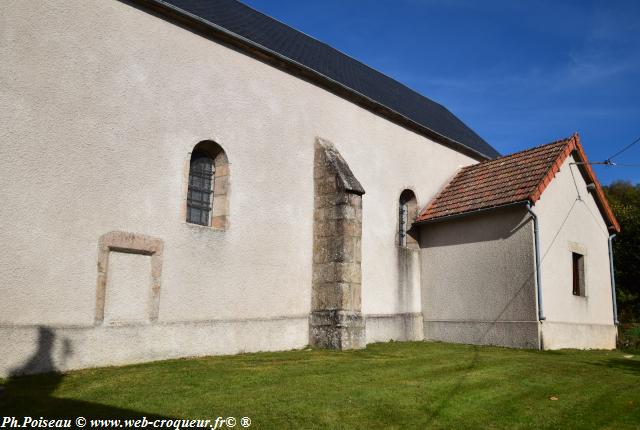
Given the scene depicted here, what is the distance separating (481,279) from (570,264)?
103 inches

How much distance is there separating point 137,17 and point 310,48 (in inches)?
309

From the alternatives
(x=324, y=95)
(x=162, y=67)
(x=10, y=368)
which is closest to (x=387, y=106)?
(x=324, y=95)

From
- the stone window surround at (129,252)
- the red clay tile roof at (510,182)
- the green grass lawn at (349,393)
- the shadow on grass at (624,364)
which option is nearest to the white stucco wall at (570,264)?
the red clay tile roof at (510,182)

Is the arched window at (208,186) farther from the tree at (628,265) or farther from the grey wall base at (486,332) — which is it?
the tree at (628,265)

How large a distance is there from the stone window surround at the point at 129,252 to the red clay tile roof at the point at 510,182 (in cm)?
843

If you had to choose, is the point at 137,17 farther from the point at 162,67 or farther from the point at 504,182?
the point at 504,182

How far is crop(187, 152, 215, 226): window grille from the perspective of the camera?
10.9 meters

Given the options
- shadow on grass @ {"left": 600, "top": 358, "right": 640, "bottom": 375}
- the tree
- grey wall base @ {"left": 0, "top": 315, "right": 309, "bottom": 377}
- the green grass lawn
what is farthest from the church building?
the tree

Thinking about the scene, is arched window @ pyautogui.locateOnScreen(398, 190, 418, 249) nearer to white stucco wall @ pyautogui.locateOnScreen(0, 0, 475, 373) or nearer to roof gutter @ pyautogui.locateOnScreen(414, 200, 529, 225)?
roof gutter @ pyautogui.locateOnScreen(414, 200, 529, 225)

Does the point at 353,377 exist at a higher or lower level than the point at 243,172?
lower

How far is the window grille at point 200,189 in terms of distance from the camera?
35.7 ft

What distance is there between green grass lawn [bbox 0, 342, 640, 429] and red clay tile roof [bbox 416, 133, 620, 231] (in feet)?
16.0

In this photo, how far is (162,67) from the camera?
33.8ft

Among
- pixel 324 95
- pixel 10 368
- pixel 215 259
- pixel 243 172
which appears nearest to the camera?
pixel 10 368
